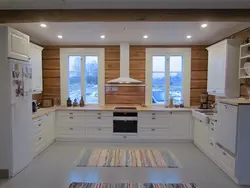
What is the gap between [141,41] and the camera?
17.9ft

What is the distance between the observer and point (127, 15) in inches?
124

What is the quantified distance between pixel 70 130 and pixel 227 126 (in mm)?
3606

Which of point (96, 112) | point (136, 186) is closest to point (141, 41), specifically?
point (96, 112)

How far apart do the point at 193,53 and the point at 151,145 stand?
2661 millimetres

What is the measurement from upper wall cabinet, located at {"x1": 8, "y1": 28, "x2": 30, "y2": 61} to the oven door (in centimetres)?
257

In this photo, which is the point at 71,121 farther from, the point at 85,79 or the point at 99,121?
the point at 85,79

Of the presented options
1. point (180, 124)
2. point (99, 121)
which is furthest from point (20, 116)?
point (180, 124)

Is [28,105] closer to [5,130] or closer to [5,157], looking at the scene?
[5,130]

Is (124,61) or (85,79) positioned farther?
(85,79)

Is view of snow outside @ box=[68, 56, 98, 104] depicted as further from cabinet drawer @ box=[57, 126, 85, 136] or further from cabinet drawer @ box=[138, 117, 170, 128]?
cabinet drawer @ box=[138, 117, 170, 128]

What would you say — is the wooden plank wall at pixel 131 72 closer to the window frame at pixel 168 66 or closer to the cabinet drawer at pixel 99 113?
the window frame at pixel 168 66

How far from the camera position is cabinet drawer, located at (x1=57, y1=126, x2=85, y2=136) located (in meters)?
5.40

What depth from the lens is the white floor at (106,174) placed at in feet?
10.4

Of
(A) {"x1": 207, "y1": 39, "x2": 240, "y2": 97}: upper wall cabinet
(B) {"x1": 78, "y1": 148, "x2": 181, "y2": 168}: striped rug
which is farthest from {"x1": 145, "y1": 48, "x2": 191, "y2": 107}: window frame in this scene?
(B) {"x1": 78, "y1": 148, "x2": 181, "y2": 168}: striped rug
